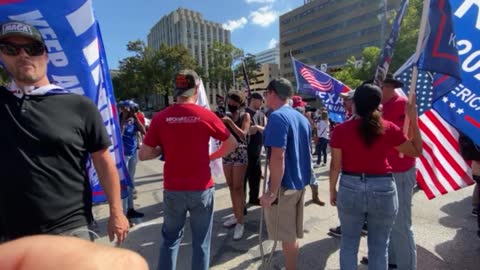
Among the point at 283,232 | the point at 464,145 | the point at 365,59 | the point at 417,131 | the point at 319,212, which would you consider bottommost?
the point at 319,212

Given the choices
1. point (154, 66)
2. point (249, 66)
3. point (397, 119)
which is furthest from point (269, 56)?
point (397, 119)

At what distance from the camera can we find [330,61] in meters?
70.6

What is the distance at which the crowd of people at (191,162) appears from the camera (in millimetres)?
1730

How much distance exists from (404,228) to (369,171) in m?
0.85

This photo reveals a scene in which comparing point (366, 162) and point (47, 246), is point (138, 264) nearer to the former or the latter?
point (47, 246)

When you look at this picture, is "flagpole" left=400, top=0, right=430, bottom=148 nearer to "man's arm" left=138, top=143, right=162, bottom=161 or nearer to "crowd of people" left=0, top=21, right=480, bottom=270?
"crowd of people" left=0, top=21, right=480, bottom=270

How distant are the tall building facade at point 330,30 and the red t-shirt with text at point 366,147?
58479mm

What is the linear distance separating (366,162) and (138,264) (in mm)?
2201

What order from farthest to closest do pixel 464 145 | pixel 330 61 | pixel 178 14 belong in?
pixel 178 14, pixel 330 61, pixel 464 145

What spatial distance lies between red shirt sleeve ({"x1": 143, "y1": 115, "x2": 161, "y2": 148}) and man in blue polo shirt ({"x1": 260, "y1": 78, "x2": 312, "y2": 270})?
0.94m

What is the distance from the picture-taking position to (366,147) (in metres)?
2.48

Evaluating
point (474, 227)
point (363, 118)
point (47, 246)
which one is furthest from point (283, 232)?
point (474, 227)

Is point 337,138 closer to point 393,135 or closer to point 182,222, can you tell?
point 393,135

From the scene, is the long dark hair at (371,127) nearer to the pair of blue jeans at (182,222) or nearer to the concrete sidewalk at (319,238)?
the pair of blue jeans at (182,222)
